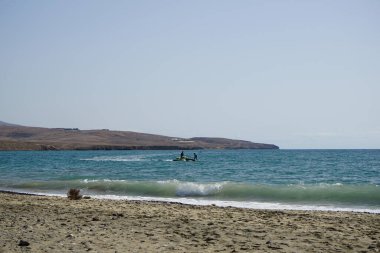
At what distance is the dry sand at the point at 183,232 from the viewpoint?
8.35 meters

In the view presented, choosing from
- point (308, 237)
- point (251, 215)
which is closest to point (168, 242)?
point (308, 237)

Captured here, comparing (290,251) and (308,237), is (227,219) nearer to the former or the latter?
(308,237)

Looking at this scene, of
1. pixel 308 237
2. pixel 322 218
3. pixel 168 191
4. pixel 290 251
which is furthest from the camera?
pixel 168 191

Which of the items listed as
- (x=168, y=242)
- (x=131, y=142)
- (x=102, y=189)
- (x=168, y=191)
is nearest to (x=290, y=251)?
(x=168, y=242)

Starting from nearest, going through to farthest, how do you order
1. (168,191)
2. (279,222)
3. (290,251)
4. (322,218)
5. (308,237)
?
1. (290,251)
2. (308,237)
3. (279,222)
4. (322,218)
5. (168,191)

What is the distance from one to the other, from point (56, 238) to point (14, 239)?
2.79 feet

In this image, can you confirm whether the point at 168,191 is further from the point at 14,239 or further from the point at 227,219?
the point at 14,239

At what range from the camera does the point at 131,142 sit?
19688cm

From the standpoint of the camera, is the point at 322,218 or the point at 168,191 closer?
the point at 322,218

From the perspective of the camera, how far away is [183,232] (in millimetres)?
9867

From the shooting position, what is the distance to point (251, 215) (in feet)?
43.8

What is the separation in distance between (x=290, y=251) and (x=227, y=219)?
4350 mm

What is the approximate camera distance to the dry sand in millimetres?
8352

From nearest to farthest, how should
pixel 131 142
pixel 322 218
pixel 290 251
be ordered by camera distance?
pixel 290 251 → pixel 322 218 → pixel 131 142
